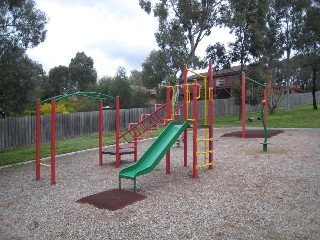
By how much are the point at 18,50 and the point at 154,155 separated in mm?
7793

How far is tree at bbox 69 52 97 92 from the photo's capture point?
178ft

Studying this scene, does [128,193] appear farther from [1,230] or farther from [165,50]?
[165,50]

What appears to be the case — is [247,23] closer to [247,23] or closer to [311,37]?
[247,23]

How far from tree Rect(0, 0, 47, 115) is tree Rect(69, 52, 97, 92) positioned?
41.6 m

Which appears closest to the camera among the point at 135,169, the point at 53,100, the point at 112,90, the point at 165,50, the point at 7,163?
the point at 135,169

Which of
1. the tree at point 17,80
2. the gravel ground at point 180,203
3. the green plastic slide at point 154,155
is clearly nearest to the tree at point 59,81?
the tree at point 17,80

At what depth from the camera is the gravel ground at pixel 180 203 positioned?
15.8 ft

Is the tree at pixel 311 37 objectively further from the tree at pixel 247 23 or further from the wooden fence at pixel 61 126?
the wooden fence at pixel 61 126

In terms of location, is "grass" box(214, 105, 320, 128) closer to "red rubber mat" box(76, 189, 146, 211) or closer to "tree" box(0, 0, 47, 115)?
"tree" box(0, 0, 47, 115)

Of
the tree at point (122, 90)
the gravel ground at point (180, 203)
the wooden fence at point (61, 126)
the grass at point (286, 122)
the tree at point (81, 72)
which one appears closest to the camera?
the gravel ground at point (180, 203)

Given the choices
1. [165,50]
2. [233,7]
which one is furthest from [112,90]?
[233,7]

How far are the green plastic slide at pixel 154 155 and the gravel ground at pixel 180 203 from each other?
0.41 m

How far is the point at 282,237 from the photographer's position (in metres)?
4.50

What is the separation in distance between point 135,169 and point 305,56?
30.1m
